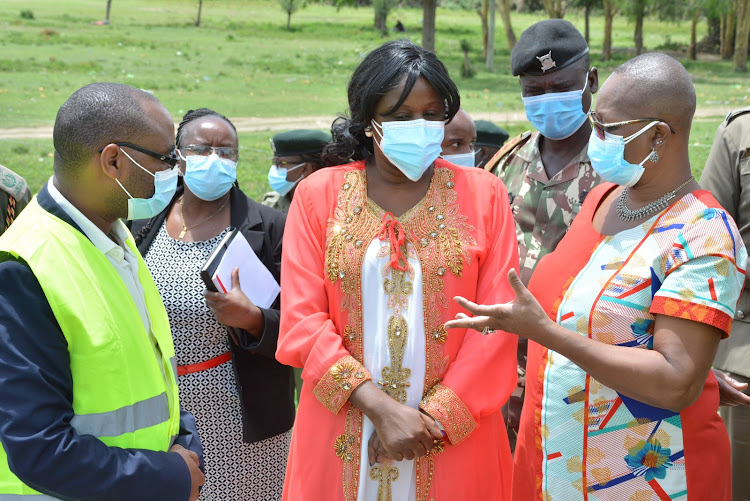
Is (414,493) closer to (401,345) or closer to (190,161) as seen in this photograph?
(401,345)

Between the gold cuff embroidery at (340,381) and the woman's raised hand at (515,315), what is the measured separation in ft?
1.48

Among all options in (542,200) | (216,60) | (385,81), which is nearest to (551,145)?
(542,200)

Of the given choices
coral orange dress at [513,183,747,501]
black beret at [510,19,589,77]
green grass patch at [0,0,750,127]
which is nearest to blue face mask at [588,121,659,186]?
coral orange dress at [513,183,747,501]

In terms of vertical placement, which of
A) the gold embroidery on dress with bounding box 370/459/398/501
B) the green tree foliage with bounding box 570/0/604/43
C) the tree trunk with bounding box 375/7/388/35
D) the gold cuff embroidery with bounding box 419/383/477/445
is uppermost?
the green tree foliage with bounding box 570/0/604/43

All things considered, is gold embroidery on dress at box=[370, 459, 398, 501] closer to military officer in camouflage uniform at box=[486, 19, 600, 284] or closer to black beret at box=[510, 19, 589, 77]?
military officer in camouflage uniform at box=[486, 19, 600, 284]

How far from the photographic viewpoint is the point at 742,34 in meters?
28.0

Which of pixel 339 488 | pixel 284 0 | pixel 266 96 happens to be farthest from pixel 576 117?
pixel 284 0

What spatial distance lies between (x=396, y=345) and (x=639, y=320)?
785mm

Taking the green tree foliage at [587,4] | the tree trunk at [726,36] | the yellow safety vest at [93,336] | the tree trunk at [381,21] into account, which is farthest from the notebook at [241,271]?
the tree trunk at [726,36]

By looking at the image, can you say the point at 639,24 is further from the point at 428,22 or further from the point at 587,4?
the point at 428,22

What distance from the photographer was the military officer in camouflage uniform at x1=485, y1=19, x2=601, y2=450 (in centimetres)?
343

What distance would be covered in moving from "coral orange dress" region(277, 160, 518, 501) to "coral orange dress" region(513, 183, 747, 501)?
0.64ft

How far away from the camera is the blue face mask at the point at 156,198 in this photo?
7.53 feet

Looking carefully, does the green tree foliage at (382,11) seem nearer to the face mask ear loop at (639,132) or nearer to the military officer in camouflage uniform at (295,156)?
the military officer in camouflage uniform at (295,156)
